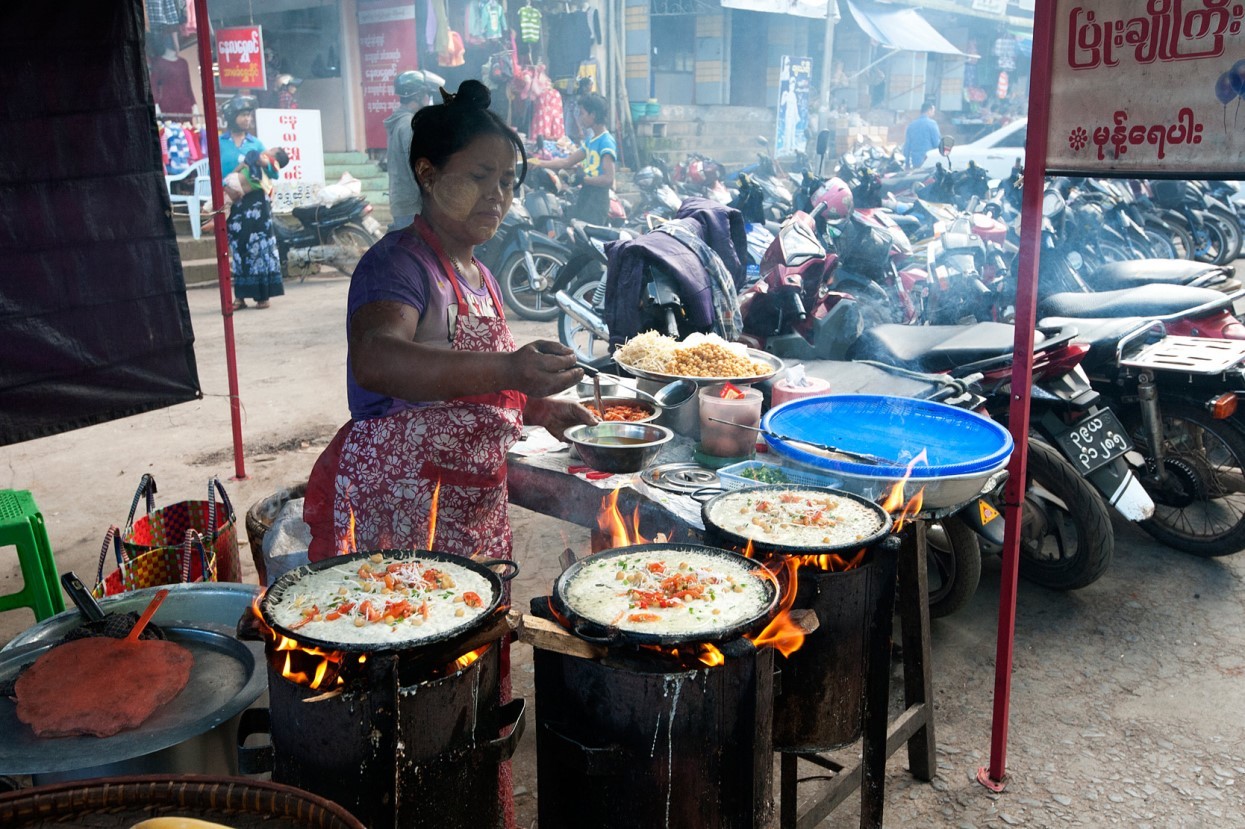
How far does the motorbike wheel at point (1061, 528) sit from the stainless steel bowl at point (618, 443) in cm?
201

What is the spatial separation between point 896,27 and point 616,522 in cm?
2295

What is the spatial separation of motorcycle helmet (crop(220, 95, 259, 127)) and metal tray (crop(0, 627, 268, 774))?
10.8 metres

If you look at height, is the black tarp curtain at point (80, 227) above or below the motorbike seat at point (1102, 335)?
above

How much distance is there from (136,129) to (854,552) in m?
3.44

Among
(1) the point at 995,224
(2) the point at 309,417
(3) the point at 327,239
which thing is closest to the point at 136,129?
(2) the point at 309,417

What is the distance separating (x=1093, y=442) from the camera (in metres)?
4.20

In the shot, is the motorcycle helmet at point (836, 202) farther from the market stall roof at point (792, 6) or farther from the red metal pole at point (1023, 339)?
the market stall roof at point (792, 6)

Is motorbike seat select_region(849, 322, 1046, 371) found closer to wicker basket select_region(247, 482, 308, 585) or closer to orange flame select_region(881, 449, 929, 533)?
orange flame select_region(881, 449, 929, 533)

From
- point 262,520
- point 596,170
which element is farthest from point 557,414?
point 596,170

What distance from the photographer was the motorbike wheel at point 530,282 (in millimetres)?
9758

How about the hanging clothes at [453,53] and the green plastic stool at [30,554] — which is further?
the hanging clothes at [453,53]

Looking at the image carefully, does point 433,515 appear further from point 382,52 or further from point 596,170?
point 382,52

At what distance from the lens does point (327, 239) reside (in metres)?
12.8

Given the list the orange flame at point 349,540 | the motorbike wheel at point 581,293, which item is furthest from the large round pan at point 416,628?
the motorbike wheel at point 581,293
